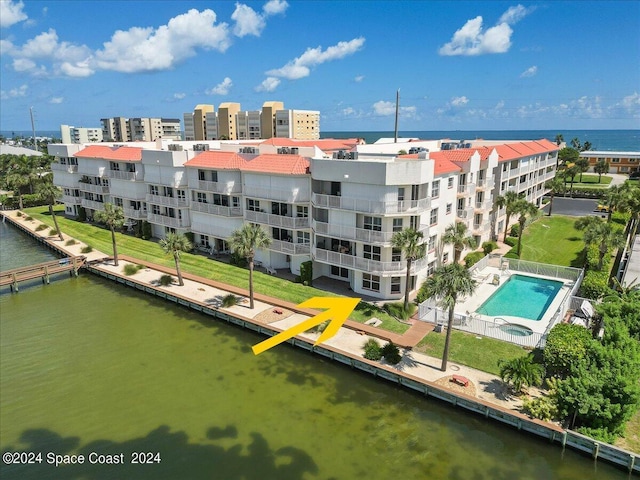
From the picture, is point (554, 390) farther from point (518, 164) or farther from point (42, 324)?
point (518, 164)

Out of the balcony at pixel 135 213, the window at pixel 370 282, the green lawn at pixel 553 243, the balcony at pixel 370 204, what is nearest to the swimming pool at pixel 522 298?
the green lawn at pixel 553 243

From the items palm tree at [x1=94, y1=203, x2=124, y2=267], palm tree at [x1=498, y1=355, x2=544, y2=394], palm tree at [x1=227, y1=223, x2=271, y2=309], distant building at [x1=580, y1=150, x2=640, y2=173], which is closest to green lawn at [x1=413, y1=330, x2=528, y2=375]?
palm tree at [x1=498, y1=355, x2=544, y2=394]

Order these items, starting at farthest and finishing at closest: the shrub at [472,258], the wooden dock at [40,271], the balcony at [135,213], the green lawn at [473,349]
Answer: the balcony at [135,213] → the shrub at [472,258] → the wooden dock at [40,271] → the green lawn at [473,349]

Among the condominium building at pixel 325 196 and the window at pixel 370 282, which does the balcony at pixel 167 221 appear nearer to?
the condominium building at pixel 325 196

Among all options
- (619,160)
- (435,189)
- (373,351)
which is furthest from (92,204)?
(619,160)

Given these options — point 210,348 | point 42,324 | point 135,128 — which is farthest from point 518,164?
point 135,128
